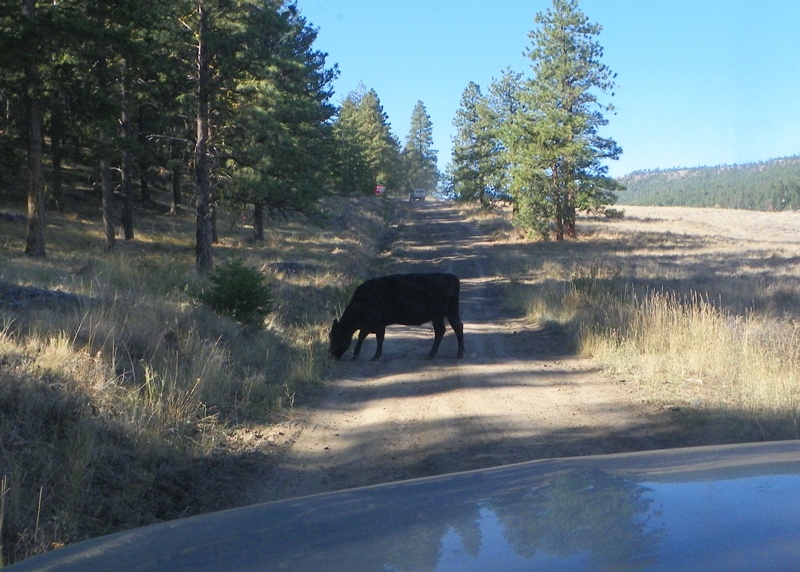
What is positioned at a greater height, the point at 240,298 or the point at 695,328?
the point at 240,298

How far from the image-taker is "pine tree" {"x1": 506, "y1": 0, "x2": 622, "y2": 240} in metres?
37.3

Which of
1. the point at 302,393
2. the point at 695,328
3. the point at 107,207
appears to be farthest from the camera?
the point at 107,207

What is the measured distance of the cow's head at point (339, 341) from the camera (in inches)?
522

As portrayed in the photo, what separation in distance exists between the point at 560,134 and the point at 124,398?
105 ft

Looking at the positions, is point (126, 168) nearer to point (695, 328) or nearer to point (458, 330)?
point (458, 330)

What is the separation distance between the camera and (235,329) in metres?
12.3

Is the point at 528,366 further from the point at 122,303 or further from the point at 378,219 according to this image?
the point at 378,219

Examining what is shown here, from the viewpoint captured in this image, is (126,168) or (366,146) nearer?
(126,168)

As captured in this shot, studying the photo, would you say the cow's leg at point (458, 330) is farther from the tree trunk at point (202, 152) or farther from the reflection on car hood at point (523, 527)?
the tree trunk at point (202, 152)

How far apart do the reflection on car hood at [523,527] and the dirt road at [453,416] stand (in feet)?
10.2

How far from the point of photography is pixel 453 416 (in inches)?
350

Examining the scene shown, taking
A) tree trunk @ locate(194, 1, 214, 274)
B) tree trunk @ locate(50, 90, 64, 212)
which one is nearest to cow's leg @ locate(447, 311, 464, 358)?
tree trunk @ locate(194, 1, 214, 274)

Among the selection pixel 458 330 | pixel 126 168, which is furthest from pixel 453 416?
pixel 126 168

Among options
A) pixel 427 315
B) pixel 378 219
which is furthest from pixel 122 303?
pixel 378 219
